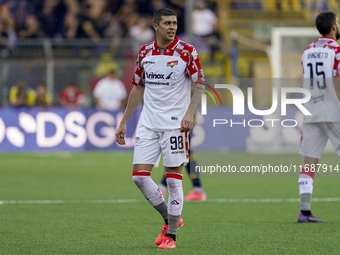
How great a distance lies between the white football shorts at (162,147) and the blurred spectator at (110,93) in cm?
1370

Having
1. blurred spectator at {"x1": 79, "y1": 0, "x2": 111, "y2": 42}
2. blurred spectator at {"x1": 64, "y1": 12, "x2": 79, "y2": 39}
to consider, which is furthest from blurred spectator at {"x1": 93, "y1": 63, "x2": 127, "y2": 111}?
blurred spectator at {"x1": 64, "y1": 12, "x2": 79, "y2": 39}

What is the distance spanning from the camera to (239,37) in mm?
22500

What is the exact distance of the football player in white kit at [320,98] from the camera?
746 cm

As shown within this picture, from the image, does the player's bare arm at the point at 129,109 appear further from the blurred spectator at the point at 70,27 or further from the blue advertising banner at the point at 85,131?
the blurred spectator at the point at 70,27

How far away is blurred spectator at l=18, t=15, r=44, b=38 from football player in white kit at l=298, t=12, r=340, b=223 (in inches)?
644

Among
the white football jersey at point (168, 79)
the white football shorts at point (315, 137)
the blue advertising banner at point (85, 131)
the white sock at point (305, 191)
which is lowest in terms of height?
the blue advertising banner at point (85, 131)

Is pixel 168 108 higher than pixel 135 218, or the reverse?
pixel 168 108

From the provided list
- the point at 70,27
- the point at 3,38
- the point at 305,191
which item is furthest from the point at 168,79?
the point at 70,27

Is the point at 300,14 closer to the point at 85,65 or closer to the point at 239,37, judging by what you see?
the point at 239,37

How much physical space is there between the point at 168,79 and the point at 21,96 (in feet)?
45.0

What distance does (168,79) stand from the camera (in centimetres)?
624

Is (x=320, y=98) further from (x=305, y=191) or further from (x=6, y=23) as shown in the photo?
(x=6, y=23)

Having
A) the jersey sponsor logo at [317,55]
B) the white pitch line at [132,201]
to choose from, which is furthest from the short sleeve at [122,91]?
the jersey sponsor logo at [317,55]

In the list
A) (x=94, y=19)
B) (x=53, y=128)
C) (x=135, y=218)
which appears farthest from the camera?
(x=94, y=19)
